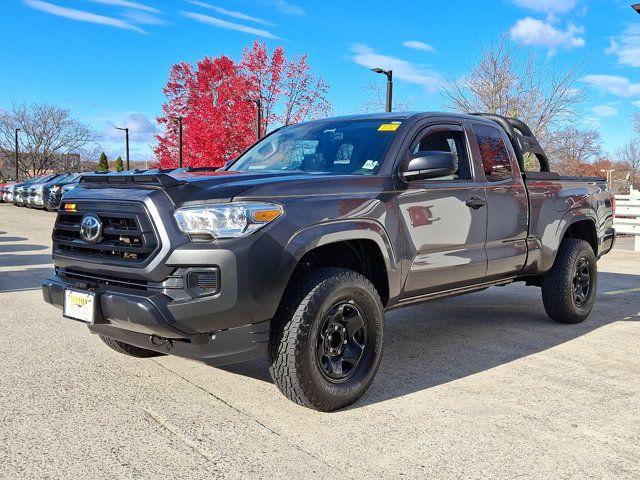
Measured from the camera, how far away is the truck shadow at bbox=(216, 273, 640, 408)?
171 inches

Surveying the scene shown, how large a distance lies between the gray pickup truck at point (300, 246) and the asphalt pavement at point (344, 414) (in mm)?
349

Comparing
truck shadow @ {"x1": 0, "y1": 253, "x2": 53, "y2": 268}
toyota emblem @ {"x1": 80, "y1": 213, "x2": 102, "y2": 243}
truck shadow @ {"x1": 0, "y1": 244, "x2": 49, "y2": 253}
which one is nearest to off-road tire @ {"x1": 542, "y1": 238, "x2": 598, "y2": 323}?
toyota emblem @ {"x1": 80, "y1": 213, "x2": 102, "y2": 243}

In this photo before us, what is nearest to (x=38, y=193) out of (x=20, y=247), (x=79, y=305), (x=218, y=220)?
(x=20, y=247)

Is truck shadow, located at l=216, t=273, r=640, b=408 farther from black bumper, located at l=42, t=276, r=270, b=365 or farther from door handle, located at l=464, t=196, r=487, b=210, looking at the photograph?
door handle, located at l=464, t=196, r=487, b=210

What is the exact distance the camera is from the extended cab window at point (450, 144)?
4672 millimetres

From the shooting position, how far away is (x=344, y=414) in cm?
362

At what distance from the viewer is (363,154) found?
4.38m

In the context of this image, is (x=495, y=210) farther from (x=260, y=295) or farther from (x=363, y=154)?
(x=260, y=295)

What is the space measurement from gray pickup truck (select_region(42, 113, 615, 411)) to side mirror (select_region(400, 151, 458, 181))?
0.01m

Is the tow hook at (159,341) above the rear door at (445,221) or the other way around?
the other way around

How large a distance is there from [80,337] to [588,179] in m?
5.17

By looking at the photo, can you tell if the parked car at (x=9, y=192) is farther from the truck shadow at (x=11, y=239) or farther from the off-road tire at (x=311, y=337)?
the off-road tire at (x=311, y=337)

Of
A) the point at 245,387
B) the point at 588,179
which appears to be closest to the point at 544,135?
the point at 588,179

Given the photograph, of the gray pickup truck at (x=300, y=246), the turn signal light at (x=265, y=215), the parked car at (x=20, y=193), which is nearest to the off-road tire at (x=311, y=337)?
the gray pickup truck at (x=300, y=246)
